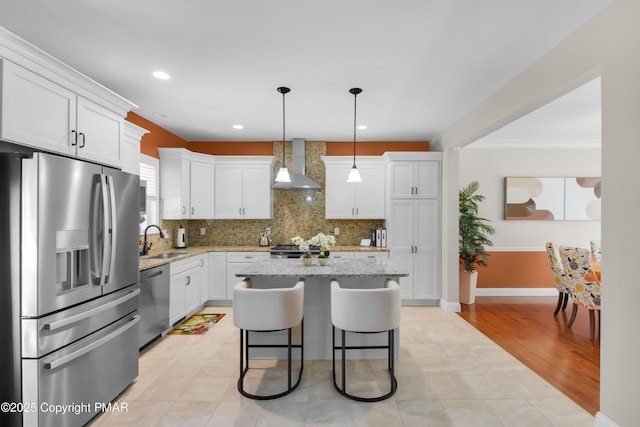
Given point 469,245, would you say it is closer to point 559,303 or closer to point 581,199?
point 559,303

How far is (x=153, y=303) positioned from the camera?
3393 millimetres

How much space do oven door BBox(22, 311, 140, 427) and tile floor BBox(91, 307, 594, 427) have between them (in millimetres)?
199

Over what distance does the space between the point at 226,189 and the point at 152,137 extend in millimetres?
1301

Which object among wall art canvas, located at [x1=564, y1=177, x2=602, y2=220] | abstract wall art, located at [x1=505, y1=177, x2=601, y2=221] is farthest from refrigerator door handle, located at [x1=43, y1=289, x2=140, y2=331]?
wall art canvas, located at [x1=564, y1=177, x2=602, y2=220]

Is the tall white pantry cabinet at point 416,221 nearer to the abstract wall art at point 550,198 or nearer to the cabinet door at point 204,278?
the abstract wall art at point 550,198

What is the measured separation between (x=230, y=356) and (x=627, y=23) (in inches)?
155

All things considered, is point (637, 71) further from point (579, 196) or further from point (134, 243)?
point (579, 196)

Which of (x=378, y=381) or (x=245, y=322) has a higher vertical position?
(x=245, y=322)

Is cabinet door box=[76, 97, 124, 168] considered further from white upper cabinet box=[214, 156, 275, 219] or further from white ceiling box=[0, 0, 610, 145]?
white upper cabinet box=[214, 156, 275, 219]

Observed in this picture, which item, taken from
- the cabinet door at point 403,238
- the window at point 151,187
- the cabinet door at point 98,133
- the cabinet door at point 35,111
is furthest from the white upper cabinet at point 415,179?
the cabinet door at point 35,111

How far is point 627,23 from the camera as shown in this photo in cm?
185

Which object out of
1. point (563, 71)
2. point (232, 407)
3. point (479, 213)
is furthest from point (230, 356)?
point (479, 213)

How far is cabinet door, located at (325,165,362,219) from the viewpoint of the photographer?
5340 millimetres

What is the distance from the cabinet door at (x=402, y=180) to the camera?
5.04 metres
